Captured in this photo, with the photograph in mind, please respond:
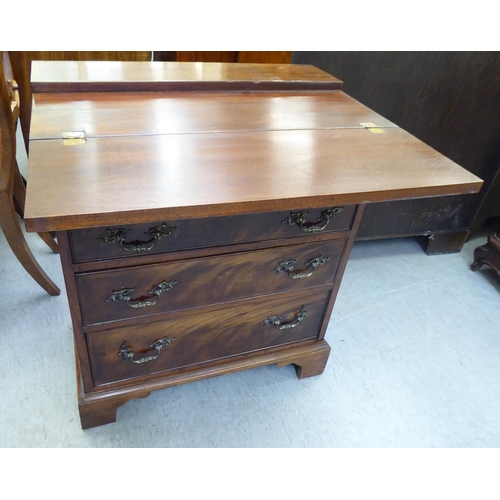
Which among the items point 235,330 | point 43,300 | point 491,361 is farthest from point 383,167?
point 43,300

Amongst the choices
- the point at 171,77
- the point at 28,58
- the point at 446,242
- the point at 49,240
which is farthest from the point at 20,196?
the point at 446,242

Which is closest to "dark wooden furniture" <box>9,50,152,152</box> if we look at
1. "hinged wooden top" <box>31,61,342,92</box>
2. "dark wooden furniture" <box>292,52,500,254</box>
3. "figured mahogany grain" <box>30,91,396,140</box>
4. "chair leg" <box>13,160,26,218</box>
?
"chair leg" <box>13,160,26,218</box>

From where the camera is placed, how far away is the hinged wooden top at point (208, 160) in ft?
2.60

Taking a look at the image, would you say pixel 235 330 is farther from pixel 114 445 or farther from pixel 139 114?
pixel 139 114

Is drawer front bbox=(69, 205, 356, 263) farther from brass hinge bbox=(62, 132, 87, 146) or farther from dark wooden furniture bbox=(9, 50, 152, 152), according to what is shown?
dark wooden furniture bbox=(9, 50, 152, 152)

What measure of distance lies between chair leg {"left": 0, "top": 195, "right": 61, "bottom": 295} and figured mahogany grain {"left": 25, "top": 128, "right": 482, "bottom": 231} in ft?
1.85

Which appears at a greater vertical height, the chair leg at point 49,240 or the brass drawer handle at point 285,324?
the brass drawer handle at point 285,324

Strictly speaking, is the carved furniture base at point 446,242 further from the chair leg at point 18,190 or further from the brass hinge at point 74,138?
the chair leg at point 18,190

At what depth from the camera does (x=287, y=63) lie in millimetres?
1601

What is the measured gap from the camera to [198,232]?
970 millimetres

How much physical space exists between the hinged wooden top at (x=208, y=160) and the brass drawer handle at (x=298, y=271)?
28 cm

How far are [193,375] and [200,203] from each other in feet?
2.17

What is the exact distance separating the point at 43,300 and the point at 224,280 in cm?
91

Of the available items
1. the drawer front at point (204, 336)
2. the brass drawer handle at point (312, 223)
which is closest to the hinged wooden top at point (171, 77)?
the brass drawer handle at point (312, 223)
